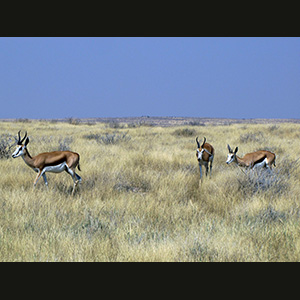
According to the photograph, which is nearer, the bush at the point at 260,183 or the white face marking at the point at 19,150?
the white face marking at the point at 19,150

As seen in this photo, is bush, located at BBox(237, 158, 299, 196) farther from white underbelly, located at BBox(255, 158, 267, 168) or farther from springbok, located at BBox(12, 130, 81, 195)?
springbok, located at BBox(12, 130, 81, 195)

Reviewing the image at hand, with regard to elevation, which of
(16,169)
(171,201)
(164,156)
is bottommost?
(171,201)

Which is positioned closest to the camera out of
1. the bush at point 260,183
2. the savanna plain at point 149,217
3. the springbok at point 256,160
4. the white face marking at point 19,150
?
the savanna plain at point 149,217

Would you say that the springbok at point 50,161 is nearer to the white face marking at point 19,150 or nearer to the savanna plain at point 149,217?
the white face marking at point 19,150

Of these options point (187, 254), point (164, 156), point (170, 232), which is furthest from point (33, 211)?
point (164, 156)

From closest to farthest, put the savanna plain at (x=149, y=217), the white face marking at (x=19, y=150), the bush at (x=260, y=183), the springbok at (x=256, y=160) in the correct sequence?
the savanna plain at (x=149, y=217), the white face marking at (x=19, y=150), the bush at (x=260, y=183), the springbok at (x=256, y=160)

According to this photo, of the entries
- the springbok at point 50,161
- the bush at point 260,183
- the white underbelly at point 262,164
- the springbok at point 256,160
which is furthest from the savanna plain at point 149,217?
the white underbelly at point 262,164

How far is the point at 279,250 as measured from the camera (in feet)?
13.7

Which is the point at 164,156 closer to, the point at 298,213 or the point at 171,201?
the point at 171,201

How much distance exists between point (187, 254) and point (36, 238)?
2.02 m

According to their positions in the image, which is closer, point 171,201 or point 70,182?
point 171,201

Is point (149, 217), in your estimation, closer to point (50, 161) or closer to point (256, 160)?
point (50, 161)

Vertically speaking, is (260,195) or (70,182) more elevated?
(70,182)

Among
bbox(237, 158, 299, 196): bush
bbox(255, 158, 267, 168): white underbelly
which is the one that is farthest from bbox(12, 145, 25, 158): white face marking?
bbox(255, 158, 267, 168): white underbelly
